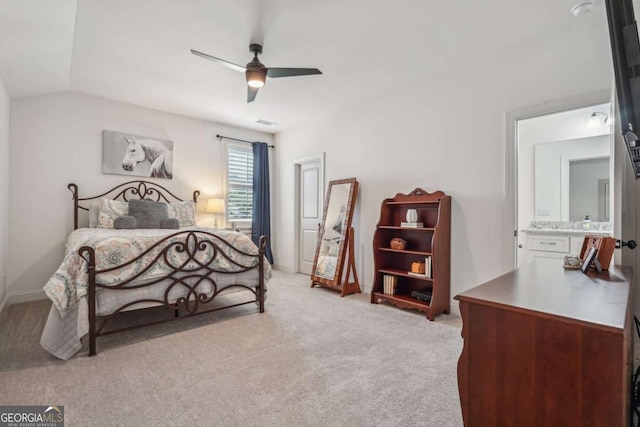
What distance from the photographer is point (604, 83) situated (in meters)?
2.50

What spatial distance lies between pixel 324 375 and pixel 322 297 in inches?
76.7

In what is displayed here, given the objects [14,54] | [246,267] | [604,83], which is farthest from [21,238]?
[604,83]

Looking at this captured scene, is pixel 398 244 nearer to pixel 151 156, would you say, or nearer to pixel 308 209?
pixel 308 209

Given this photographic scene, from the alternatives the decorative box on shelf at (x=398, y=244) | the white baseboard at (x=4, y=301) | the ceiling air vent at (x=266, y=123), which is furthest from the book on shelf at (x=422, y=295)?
the white baseboard at (x=4, y=301)

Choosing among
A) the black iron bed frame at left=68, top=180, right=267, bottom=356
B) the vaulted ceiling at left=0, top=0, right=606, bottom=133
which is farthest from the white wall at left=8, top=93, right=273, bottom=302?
the black iron bed frame at left=68, top=180, right=267, bottom=356

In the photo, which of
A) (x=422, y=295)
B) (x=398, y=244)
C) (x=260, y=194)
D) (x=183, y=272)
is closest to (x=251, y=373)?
(x=183, y=272)

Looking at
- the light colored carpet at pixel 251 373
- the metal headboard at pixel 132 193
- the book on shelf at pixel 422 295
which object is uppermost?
the metal headboard at pixel 132 193

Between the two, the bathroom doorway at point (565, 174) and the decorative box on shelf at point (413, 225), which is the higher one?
the bathroom doorway at point (565, 174)

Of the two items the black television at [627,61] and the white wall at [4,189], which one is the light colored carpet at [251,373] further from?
the black television at [627,61]

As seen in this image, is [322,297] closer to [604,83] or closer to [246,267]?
[246,267]

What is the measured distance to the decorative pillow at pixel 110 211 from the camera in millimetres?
3883

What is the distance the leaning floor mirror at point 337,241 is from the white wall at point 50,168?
2.97 meters

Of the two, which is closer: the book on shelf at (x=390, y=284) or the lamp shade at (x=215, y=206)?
the book on shelf at (x=390, y=284)

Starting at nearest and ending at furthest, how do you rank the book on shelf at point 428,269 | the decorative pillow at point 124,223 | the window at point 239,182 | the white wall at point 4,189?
the white wall at point 4,189 → the book on shelf at point 428,269 → the decorative pillow at point 124,223 → the window at point 239,182
